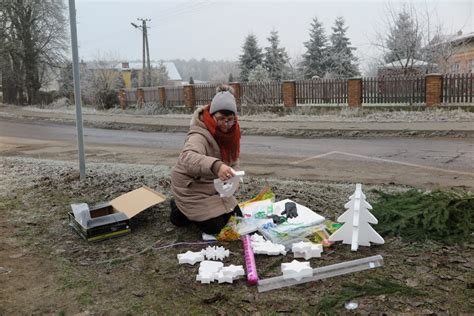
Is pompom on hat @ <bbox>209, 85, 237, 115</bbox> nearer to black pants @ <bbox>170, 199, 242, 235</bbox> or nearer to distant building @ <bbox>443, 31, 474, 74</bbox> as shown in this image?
black pants @ <bbox>170, 199, 242, 235</bbox>

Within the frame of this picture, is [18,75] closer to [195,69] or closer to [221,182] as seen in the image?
[221,182]

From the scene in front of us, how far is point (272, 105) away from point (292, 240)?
61.9 feet

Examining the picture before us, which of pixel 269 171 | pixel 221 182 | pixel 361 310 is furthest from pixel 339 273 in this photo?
pixel 269 171

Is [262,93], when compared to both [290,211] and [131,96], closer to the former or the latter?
[131,96]

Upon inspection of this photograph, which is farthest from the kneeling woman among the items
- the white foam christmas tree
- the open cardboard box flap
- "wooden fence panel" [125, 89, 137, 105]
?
"wooden fence panel" [125, 89, 137, 105]

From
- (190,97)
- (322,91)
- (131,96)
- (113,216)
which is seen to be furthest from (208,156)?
(131,96)

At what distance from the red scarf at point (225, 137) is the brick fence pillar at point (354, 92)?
16865 mm

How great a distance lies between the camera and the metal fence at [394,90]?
61.3ft

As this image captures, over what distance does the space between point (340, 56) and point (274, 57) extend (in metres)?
5.96

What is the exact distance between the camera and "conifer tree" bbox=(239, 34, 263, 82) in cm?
4009

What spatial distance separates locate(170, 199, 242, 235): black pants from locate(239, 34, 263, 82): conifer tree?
3655cm

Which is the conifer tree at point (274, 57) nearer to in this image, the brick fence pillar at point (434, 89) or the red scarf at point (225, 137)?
the brick fence pillar at point (434, 89)

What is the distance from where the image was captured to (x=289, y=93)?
2139 centimetres

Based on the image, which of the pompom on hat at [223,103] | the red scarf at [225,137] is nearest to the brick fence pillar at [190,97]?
the red scarf at [225,137]
